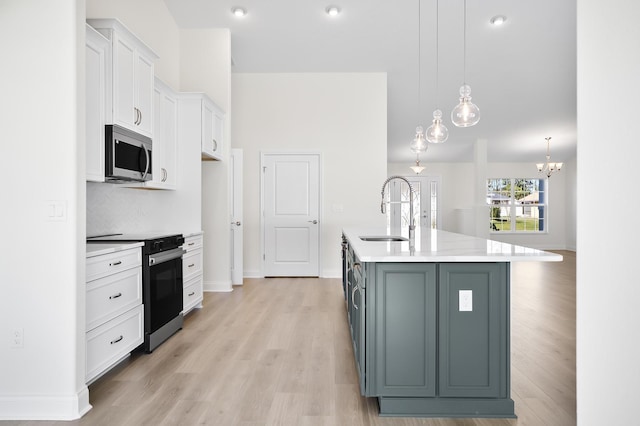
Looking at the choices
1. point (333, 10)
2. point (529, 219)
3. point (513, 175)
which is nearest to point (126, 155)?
point (333, 10)

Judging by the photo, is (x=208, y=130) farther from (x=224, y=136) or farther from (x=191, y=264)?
(x=191, y=264)

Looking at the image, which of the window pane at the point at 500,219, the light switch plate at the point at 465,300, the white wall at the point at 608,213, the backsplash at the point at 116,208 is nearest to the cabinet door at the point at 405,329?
the light switch plate at the point at 465,300

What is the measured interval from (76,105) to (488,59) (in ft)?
19.0

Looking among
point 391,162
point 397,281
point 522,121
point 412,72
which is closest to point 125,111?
point 397,281

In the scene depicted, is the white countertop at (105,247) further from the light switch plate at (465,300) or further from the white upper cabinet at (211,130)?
the light switch plate at (465,300)

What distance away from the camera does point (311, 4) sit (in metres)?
4.69

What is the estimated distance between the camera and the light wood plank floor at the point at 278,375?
80.5 inches

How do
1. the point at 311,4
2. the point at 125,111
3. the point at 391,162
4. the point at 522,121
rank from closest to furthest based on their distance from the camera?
the point at 125,111
the point at 311,4
the point at 522,121
the point at 391,162

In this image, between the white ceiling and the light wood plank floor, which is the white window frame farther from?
the light wood plank floor

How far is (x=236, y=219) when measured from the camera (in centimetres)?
584

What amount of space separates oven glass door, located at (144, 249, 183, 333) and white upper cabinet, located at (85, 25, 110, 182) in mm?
785

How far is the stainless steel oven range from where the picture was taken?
296 centimetres

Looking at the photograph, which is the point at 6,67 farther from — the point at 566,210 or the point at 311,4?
the point at 566,210

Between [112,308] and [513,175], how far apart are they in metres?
11.4
